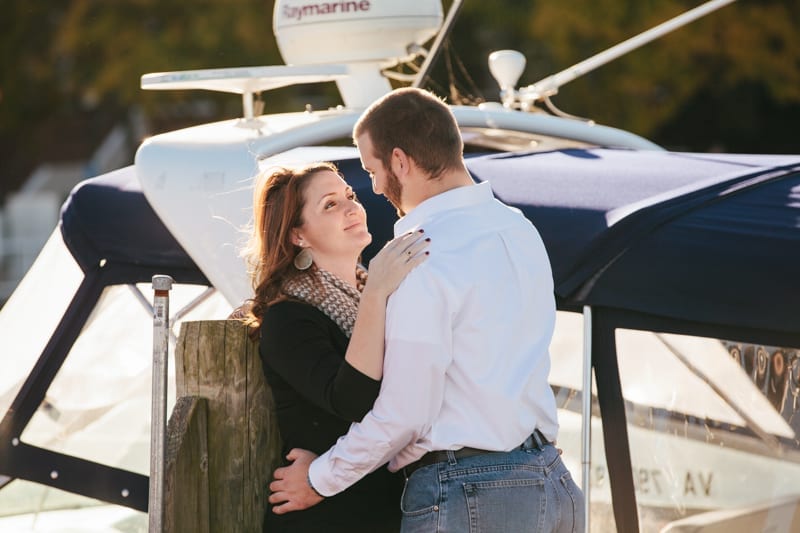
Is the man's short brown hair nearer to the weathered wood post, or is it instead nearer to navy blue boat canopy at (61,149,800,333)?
the weathered wood post

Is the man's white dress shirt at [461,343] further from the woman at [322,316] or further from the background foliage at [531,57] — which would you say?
the background foliage at [531,57]

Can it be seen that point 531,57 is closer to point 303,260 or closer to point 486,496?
point 303,260

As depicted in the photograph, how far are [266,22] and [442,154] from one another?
14.3 m

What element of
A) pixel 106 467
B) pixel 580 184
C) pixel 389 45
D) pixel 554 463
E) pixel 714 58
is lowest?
pixel 106 467

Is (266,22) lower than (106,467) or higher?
higher

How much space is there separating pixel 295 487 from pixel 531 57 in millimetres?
15448

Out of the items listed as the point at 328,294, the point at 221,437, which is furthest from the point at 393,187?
the point at 221,437

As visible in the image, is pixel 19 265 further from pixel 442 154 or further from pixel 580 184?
pixel 442 154

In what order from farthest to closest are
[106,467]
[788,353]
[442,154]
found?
1. [106,467]
2. [788,353]
3. [442,154]

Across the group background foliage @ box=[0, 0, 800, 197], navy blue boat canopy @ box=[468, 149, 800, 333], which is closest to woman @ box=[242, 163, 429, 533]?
navy blue boat canopy @ box=[468, 149, 800, 333]

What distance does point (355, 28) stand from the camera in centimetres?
576

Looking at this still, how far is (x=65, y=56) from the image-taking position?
19.7m

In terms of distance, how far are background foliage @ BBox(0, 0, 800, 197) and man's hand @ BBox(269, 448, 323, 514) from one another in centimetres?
1084

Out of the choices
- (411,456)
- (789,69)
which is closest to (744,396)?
(411,456)
